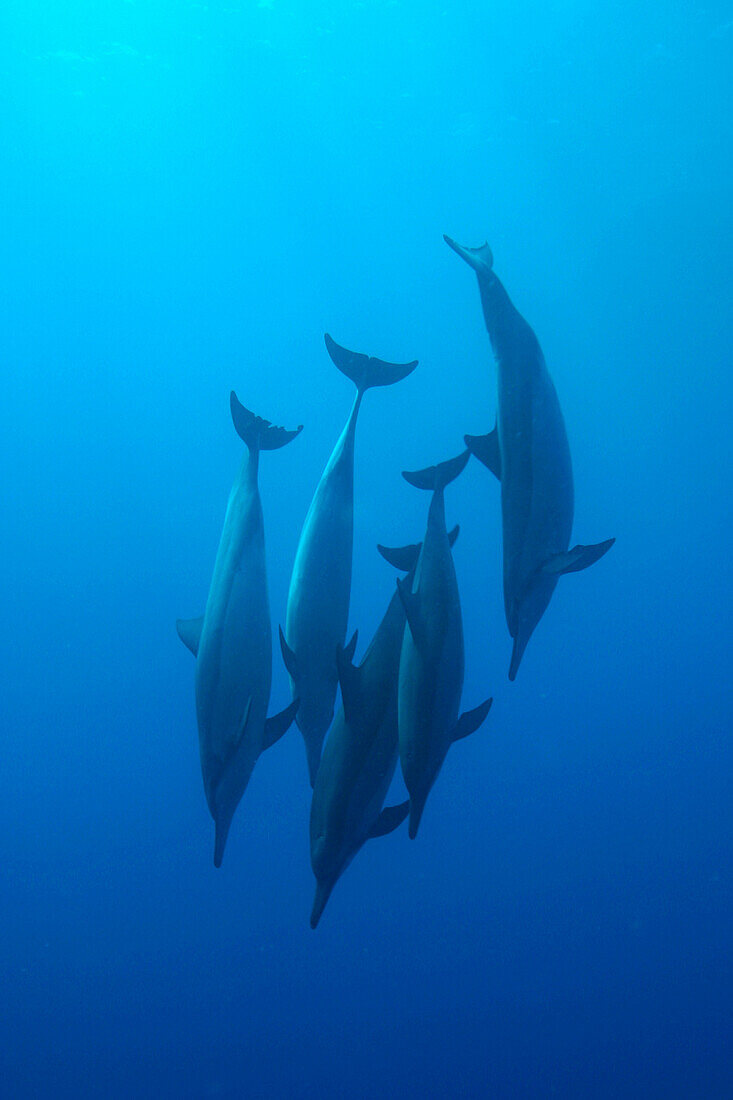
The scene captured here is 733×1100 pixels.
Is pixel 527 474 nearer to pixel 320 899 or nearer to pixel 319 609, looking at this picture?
pixel 319 609

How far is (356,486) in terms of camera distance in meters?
14.3

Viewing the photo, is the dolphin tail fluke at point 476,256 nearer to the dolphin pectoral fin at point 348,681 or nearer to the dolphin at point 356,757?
the dolphin at point 356,757

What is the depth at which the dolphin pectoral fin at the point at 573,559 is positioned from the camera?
98.3 inches

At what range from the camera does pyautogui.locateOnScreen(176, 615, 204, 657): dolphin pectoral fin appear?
12.4ft

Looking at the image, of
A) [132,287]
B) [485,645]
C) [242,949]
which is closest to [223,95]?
[132,287]

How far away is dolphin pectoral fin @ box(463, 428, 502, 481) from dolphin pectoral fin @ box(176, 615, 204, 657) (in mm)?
1590

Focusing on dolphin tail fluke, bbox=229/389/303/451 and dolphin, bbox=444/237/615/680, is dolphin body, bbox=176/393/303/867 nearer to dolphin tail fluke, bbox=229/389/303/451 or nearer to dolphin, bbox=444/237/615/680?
dolphin tail fluke, bbox=229/389/303/451

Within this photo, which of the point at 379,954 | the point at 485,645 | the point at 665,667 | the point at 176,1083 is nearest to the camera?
the point at 176,1083

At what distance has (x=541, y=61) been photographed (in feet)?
43.8

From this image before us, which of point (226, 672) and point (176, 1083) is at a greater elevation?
point (226, 672)

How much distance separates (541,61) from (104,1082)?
50.9 feet

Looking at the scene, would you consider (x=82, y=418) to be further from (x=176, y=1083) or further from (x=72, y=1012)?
(x=176, y=1083)

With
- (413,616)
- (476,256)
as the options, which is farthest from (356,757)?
(476,256)

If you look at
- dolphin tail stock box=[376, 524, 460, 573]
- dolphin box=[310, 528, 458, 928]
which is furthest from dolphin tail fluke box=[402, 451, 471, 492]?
dolphin box=[310, 528, 458, 928]
